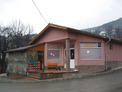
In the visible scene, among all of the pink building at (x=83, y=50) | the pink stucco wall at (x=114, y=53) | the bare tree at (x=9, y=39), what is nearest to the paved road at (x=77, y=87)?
the pink building at (x=83, y=50)


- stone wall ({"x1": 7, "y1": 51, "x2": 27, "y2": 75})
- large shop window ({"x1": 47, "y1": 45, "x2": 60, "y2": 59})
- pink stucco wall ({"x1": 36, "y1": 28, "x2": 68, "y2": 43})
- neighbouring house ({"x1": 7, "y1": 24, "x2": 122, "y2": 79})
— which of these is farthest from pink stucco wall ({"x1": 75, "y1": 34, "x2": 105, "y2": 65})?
stone wall ({"x1": 7, "y1": 51, "x2": 27, "y2": 75})

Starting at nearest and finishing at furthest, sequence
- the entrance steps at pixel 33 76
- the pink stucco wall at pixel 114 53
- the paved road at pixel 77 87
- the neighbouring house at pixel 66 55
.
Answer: the paved road at pixel 77 87 → the entrance steps at pixel 33 76 → the neighbouring house at pixel 66 55 → the pink stucco wall at pixel 114 53

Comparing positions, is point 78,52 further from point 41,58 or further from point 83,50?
point 41,58

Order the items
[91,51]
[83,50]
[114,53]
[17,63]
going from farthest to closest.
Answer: [114,53]
[17,63]
[83,50]
[91,51]

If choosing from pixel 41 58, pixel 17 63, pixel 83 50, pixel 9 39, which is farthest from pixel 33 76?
pixel 9 39

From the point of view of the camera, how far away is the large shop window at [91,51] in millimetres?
12789

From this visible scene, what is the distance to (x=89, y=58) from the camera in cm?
1279

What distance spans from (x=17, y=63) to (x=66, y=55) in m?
5.81

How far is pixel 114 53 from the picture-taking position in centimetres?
1505

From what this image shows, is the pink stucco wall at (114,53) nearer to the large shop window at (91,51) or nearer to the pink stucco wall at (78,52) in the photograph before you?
the pink stucco wall at (78,52)

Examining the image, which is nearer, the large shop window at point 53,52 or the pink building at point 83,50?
the pink building at point 83,50

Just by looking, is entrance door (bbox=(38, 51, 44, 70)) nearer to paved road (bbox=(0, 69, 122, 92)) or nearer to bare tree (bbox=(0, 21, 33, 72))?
paved road (bbox=(0, 69, 122, 92))

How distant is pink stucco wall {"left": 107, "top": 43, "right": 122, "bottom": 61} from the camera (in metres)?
13.8

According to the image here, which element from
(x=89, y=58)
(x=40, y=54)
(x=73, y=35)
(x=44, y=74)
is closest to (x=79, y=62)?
(x=89, y=58)
